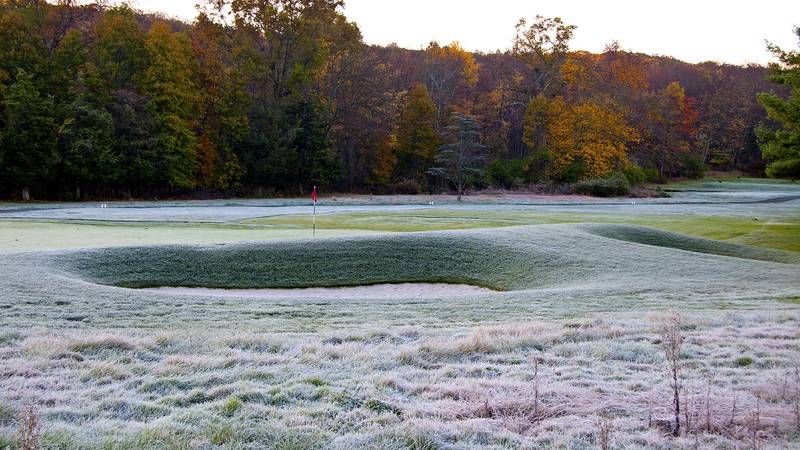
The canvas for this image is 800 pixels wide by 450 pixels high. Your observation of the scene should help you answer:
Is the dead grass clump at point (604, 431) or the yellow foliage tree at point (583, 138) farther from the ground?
the yellow foliage tree at point (583, 138)

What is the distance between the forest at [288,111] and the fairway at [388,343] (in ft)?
46.9

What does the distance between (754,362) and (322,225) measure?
2160 centimetres

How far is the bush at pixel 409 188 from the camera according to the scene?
5706cm

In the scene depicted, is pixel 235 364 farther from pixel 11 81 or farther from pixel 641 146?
pixel 641 146

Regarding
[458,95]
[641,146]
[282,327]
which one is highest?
[458,95]

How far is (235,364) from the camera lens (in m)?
6.46

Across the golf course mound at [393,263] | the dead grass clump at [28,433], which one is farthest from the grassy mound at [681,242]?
the dead grass clump at [28,433]

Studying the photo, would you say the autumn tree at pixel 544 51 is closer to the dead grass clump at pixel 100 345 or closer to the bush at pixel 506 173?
the bush at pixel 506 173

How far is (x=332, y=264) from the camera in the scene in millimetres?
16250

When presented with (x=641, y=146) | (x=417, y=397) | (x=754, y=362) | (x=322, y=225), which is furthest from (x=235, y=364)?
(x=641, y=146)

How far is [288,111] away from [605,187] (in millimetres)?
27499

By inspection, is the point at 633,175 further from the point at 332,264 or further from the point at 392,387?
the point at 392,387

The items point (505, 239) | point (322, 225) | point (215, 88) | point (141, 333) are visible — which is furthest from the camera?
point (215, 88)

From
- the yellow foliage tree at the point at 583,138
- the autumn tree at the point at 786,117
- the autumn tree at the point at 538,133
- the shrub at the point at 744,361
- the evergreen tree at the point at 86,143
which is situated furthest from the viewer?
the yellow foliage tree at the point at 583,138
